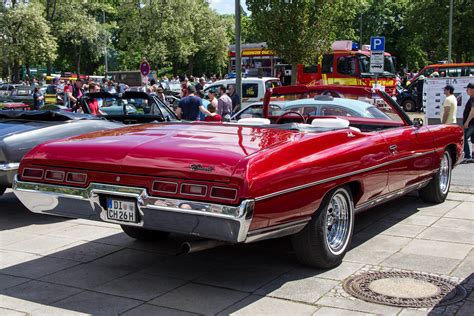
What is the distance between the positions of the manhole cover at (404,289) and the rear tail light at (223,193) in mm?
1262

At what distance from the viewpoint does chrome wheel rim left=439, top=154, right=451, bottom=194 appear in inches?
305

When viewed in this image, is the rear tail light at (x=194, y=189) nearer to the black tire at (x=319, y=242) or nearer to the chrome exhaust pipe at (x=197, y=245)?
the chrome exhaust pipe at (x=197, y=245)

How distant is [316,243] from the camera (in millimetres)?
4734

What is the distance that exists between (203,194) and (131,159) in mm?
697

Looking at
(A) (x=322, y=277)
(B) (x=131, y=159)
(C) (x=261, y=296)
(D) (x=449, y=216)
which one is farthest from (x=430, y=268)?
(B) (x=131, y=159)

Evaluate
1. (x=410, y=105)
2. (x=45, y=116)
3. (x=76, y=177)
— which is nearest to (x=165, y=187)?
(x=76, y=177)

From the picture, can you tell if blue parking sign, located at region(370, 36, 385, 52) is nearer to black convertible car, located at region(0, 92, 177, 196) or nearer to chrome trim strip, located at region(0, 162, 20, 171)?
black convertible car, located at region(0, 92, 177, 196)

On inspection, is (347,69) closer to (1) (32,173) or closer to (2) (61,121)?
(2) (61,121)

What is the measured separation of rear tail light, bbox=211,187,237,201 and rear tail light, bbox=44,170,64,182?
4.46 ft

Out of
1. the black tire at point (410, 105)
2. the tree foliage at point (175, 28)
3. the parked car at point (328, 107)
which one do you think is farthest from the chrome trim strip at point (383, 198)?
the black tire at point (410, 105)

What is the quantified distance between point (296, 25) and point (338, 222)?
674 inches

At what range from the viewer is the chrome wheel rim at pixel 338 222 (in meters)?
5.02

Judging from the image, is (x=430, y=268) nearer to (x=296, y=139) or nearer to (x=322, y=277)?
(x=322, y=277)

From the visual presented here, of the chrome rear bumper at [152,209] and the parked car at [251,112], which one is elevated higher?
the parked car at [251,112]
